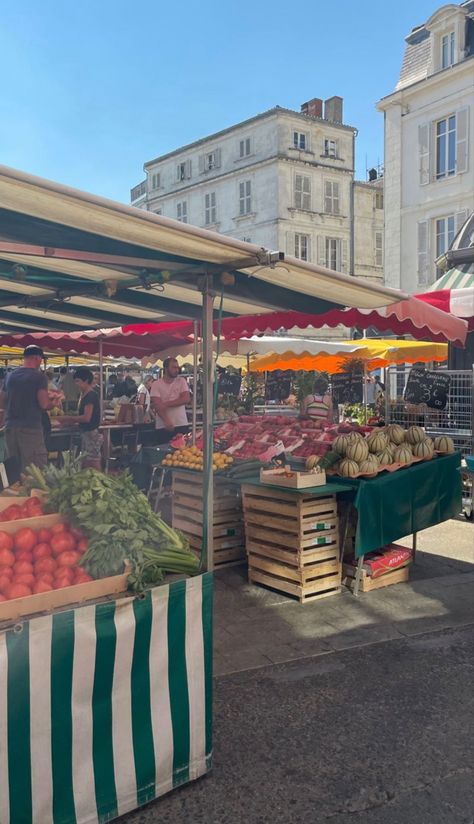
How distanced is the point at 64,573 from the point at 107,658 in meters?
0.42

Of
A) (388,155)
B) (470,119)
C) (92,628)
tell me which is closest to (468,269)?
(92,628)

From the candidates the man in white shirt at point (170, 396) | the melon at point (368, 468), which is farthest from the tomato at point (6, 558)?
the man in white shirt at point (170, 396)

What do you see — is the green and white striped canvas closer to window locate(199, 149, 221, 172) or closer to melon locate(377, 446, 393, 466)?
melon locate(377, 446, 393, 466)

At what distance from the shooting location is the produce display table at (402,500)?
199 inches

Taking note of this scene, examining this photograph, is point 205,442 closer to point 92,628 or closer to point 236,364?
point 92,628

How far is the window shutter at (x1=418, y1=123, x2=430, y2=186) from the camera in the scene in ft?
72.2

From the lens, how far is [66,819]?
238 centimetres

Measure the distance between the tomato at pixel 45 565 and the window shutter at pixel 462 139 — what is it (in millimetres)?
21689

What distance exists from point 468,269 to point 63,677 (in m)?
9.57

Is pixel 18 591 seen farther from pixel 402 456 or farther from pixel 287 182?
pixel 287 182

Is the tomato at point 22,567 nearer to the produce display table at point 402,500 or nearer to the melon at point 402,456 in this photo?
the produce display table at point 402,500

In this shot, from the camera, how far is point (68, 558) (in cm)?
275

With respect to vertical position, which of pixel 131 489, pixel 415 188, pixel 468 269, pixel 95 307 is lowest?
pixel 131 489

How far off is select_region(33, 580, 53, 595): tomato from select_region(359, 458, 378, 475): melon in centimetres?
326
